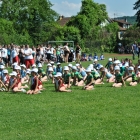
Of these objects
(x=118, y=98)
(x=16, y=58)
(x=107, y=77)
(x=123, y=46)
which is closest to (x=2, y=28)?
(x=123, y=46)

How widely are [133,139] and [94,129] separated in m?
1.25

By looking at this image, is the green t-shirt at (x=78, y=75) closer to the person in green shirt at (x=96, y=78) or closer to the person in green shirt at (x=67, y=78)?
the person in green shirt at (x=96, y=78)

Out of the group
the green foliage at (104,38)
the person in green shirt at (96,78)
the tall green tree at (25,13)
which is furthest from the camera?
the tall green tree at (25,13)

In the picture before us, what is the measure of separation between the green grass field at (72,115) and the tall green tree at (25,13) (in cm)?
5278

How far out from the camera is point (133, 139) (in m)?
8.71

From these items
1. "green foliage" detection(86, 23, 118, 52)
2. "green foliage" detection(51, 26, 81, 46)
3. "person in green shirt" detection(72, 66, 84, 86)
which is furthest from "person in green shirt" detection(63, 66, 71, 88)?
"green foliage" detection(86, 23, 118, 52)

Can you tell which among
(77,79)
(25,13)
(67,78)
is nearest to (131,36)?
(25,13)

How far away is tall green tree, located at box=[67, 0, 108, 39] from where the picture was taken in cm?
6216

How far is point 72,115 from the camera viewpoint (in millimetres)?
11289

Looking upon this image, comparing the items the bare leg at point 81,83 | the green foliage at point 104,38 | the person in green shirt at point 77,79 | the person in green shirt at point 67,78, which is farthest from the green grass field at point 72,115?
the green foliage at point 104,38

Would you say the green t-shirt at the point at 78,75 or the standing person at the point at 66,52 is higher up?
the standing person at the point at 66,52

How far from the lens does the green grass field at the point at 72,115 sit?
30.6 feet

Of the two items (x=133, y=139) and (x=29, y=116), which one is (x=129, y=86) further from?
(x=133, y=139)

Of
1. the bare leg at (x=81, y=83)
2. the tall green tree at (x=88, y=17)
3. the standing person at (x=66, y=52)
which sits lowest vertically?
the bare leg at (x=81, y=83)
